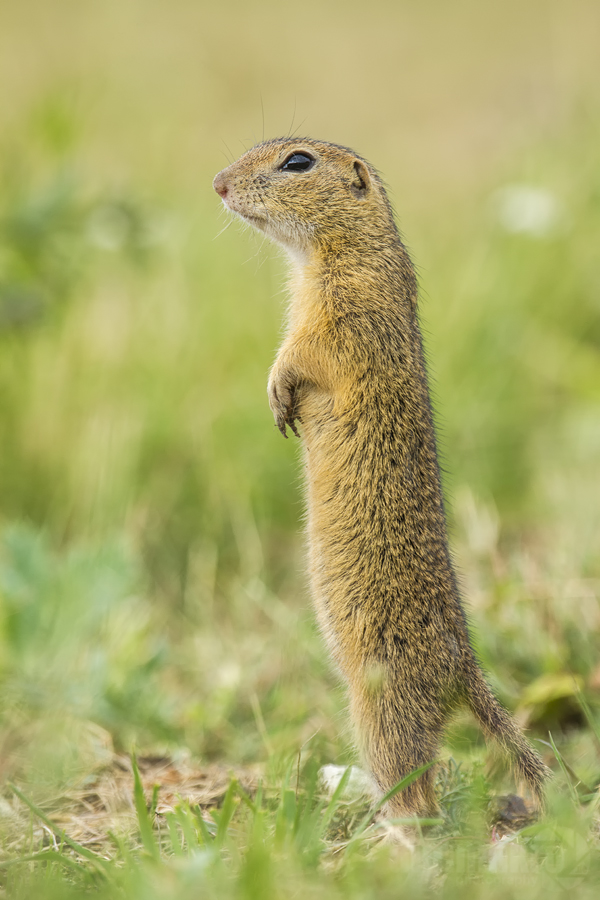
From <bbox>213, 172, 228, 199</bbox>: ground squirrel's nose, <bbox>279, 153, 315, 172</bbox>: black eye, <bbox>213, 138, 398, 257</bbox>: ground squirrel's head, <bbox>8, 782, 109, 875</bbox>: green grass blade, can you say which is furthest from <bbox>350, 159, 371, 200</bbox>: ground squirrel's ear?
<bbox>8, 782, 109, 875</bbox>: green grass blade

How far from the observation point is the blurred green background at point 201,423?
3.93 meters

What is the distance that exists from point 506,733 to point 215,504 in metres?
3.06

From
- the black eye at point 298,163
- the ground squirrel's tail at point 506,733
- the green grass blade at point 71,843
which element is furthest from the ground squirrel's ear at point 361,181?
the green grass blade at point 71,843

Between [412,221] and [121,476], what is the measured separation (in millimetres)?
4743

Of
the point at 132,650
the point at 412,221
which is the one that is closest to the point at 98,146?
the point at 412,221

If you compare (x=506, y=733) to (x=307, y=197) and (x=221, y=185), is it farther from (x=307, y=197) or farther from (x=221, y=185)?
(x=221, y=185)

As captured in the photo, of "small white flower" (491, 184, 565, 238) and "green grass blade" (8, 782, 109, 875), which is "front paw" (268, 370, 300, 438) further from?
"small white flower" (491, 184, 565, 238)

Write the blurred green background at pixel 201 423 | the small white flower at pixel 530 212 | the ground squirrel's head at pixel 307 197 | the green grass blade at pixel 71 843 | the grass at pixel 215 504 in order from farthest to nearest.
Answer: the small white flower at pixel 530 212 < the blurred green background at pixel 201 423 < the ground squirrel's head at pixel 307 197 < the grass at pixel 215 504 < the green grass blade at pixel 71 843

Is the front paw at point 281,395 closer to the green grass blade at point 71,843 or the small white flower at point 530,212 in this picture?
the green grass blade at point 71,843

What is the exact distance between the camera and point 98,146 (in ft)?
26.6

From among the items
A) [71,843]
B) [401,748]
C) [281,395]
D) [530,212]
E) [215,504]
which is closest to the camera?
[71,843]

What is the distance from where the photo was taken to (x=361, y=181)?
3523 millimetres

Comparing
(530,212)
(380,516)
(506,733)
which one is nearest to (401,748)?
(506,733)

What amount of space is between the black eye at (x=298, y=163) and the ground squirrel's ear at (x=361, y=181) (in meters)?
0.17
